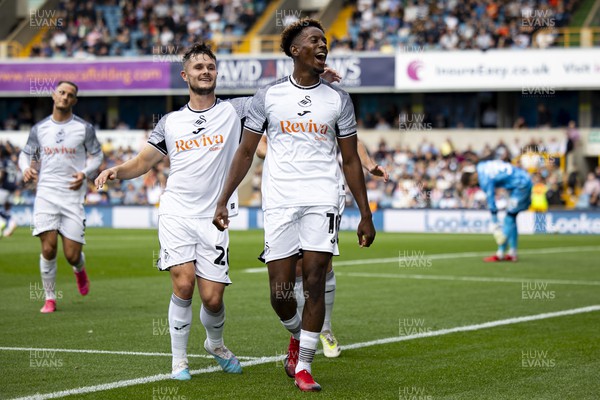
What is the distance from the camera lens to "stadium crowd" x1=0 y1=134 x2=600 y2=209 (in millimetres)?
34125

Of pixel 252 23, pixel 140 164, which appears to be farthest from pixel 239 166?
pixel 252 23

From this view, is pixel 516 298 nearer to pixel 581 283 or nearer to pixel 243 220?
pixel 581 283

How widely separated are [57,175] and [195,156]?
16.0 feet

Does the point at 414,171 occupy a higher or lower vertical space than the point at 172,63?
lower

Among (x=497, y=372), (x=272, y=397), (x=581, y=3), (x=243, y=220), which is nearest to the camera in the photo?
(x=272, y=397)

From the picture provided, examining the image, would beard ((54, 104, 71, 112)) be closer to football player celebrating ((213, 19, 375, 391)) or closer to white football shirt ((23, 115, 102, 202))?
white football shirt ((23, 115, 102, 202))

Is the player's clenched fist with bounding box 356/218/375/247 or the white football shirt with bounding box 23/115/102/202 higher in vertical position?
the white football shirt with bounding box 23/115/102/202

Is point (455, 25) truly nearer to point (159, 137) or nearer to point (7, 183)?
point (7, 183)

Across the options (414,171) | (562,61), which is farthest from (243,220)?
(562,61)

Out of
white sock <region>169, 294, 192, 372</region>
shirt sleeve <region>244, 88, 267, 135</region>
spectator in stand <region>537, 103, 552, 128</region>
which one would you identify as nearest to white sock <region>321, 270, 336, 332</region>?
white sock <region>169, 294, 192, 372</region>

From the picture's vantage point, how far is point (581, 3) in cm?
4097

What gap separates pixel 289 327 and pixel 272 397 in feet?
3.23

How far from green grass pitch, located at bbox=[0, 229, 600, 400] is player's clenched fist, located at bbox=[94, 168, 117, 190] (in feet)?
4.74

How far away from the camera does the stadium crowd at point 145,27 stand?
144 ft
